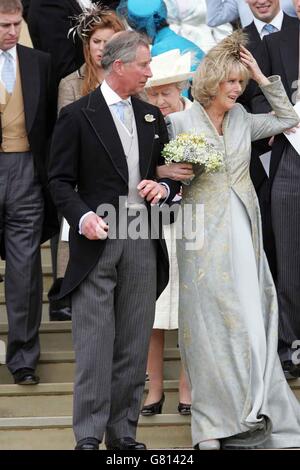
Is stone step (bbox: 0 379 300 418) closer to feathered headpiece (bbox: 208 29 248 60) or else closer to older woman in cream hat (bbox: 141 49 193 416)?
older woman in cream hat (bbox: 141 49 193 416)

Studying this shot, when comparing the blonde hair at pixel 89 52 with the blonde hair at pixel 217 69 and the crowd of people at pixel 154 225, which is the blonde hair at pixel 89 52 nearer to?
the crowd of people at pixel 154 225

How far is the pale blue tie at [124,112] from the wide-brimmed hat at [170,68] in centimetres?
87

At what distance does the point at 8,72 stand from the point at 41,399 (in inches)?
74.9

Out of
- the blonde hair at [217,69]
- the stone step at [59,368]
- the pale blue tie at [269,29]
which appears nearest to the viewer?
the blonde hair at [217,69]

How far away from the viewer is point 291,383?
7.90m

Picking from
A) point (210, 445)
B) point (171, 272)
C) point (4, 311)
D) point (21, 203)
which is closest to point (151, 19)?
point (21, 203)

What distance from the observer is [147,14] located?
9.01 m

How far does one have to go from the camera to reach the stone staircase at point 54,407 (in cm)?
759

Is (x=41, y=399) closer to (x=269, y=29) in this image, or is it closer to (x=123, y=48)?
(x=123, y=48)

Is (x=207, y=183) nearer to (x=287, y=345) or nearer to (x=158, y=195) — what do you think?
(x=158, y=195)

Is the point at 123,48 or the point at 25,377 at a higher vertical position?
the point at 123,48

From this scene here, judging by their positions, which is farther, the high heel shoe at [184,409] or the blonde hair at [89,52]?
the blonde hair at [89,52]

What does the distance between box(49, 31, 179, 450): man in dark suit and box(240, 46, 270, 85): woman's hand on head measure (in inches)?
24.6

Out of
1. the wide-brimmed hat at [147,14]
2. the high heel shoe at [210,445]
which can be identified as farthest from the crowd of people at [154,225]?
the wide-brimmed hat at [147,14]
